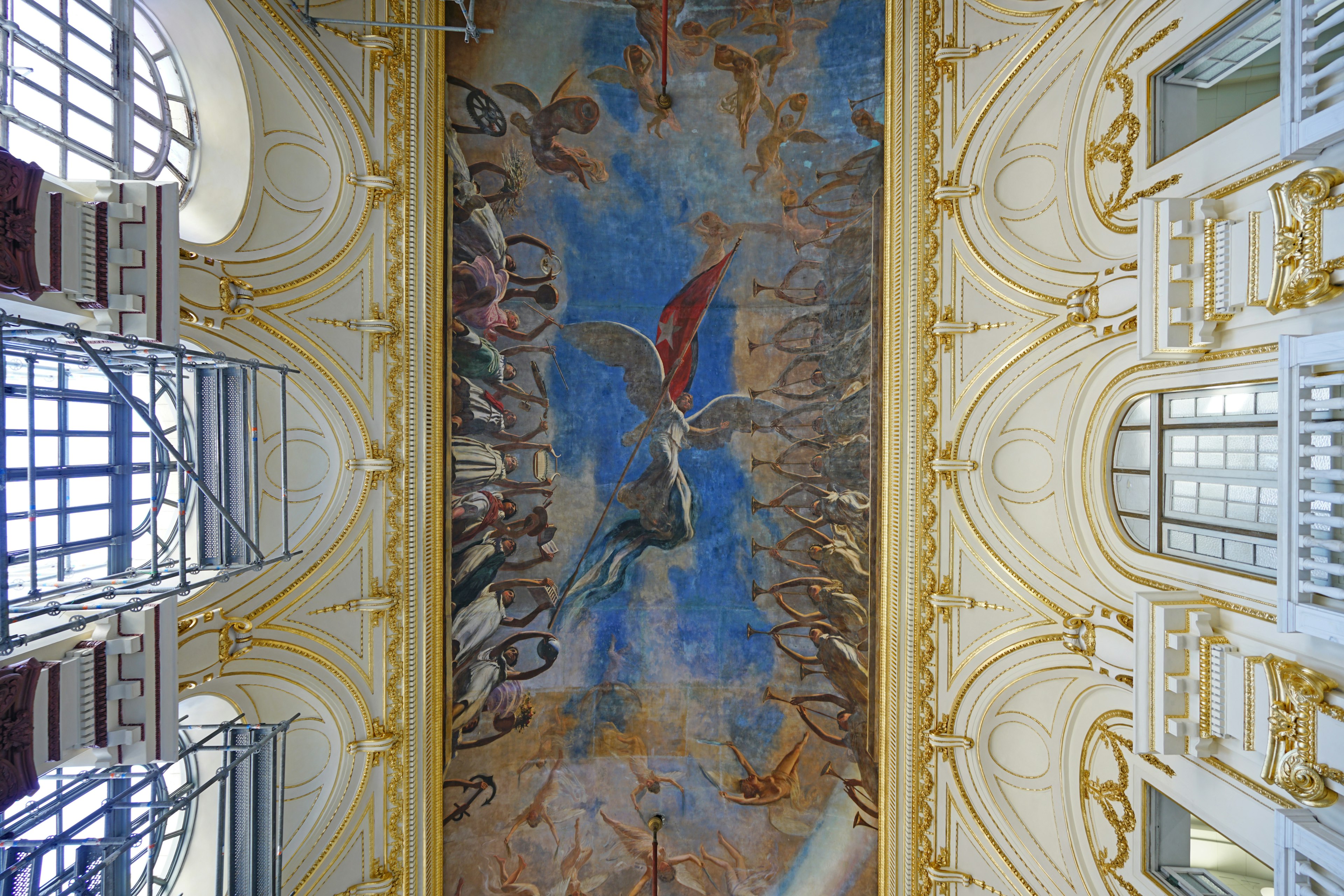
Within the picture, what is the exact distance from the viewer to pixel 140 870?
729cm

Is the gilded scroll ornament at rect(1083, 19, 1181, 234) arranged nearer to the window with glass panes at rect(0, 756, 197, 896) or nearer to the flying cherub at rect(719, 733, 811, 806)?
the flying cherub at rect(719, 733, 811, 806)

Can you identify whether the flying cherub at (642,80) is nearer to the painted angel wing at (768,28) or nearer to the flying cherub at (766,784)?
the painted angel wing at (768,28)

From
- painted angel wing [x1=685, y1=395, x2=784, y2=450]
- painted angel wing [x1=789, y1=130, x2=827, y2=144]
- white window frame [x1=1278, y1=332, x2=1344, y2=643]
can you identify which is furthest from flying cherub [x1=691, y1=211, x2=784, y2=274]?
white window frame [x1=1278, y1=332, x2=1344, y2=643]

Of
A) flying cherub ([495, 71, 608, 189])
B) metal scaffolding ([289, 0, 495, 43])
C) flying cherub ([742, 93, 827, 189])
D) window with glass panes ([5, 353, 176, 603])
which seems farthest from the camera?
flying cherub ([742, 93, 827, 189])

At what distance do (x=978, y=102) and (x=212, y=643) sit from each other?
12211mm

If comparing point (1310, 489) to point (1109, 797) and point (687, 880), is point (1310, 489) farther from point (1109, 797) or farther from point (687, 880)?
point (687, 880)

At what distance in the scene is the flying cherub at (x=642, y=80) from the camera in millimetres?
10188

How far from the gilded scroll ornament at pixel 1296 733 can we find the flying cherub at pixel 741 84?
9.54 metres

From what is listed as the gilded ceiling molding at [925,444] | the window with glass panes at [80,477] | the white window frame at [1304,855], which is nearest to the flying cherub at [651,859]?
the gilded ceiling molding at [925,444]

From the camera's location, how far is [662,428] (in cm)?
1087

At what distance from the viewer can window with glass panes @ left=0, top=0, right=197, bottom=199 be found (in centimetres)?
573

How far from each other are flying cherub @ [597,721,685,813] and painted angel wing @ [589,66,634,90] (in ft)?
35.0

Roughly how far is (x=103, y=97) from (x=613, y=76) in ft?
21.7

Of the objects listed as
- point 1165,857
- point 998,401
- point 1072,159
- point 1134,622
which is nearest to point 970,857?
point 1165,857
